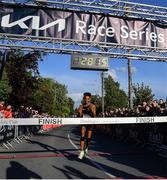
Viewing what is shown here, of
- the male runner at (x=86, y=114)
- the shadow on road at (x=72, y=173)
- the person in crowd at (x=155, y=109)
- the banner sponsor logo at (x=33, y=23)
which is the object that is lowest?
the shadow on road at (x=72, y=173)

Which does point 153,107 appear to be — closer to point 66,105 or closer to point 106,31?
point 106,31

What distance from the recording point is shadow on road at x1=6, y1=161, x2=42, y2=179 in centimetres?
916

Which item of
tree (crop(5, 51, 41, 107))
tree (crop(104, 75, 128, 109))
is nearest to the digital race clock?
tree (crop(5, 51, 41, 107))

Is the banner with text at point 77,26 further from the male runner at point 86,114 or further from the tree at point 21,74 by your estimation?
the tree at point 21,74

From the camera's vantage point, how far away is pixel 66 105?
390ft

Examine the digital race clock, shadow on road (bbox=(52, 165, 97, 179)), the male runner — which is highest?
the digital race clock

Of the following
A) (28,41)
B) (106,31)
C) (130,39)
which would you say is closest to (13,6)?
(28,41)

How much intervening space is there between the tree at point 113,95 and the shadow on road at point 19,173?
1945 inches

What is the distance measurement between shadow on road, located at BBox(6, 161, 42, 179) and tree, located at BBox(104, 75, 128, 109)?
49.4 m

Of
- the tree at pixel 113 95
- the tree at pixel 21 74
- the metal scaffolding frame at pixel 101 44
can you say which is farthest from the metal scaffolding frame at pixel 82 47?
the tree at pixel 113 95

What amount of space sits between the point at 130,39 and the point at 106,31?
4.11ft

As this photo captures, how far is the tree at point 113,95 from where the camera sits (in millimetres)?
60531

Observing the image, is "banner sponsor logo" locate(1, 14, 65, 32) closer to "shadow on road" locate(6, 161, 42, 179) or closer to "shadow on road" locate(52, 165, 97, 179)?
"shadow on road" locate(6, 161, 42, 179)

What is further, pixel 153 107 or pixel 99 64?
pixel 99 64
